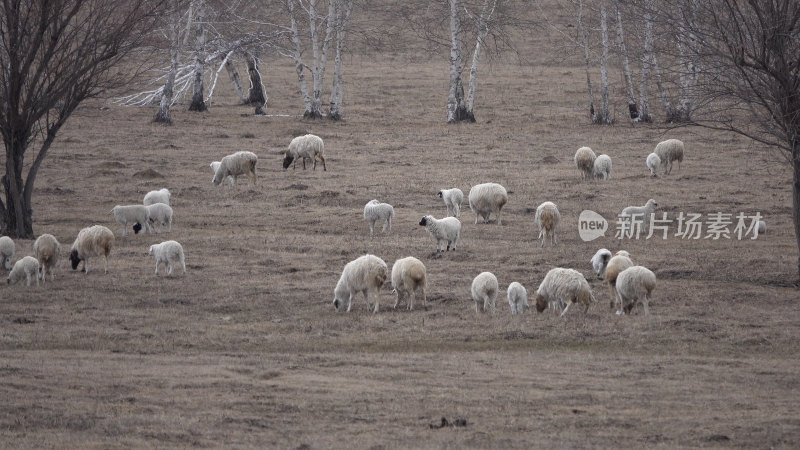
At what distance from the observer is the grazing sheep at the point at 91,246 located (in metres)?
16.7

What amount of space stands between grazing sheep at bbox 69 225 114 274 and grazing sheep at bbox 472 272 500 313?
238 inches

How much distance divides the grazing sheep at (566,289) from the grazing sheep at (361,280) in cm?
217

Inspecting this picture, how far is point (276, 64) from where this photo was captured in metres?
57.9

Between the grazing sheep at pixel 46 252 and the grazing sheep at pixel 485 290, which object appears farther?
the grazing sheep at pixel 46 252

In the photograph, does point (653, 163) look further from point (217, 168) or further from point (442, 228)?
point (217, 168)

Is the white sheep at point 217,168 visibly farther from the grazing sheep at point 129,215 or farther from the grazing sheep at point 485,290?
the grazing sheep at point 485,290

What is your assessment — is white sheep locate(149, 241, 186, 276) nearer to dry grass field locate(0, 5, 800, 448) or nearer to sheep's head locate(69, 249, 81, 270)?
dry grass field locate(0, 5, 800, 448)

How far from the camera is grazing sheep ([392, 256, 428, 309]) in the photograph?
14445mm

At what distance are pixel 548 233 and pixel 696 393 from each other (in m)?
9.09

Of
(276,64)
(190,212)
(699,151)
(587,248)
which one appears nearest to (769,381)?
(587,248)

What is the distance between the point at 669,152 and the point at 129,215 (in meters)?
14.1

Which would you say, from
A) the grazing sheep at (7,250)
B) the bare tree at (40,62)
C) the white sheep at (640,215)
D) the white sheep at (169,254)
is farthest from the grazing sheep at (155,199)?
the white sheep at (640,215)

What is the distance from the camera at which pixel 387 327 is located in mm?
13602

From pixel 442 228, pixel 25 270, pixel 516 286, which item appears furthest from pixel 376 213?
pixel 25 270
